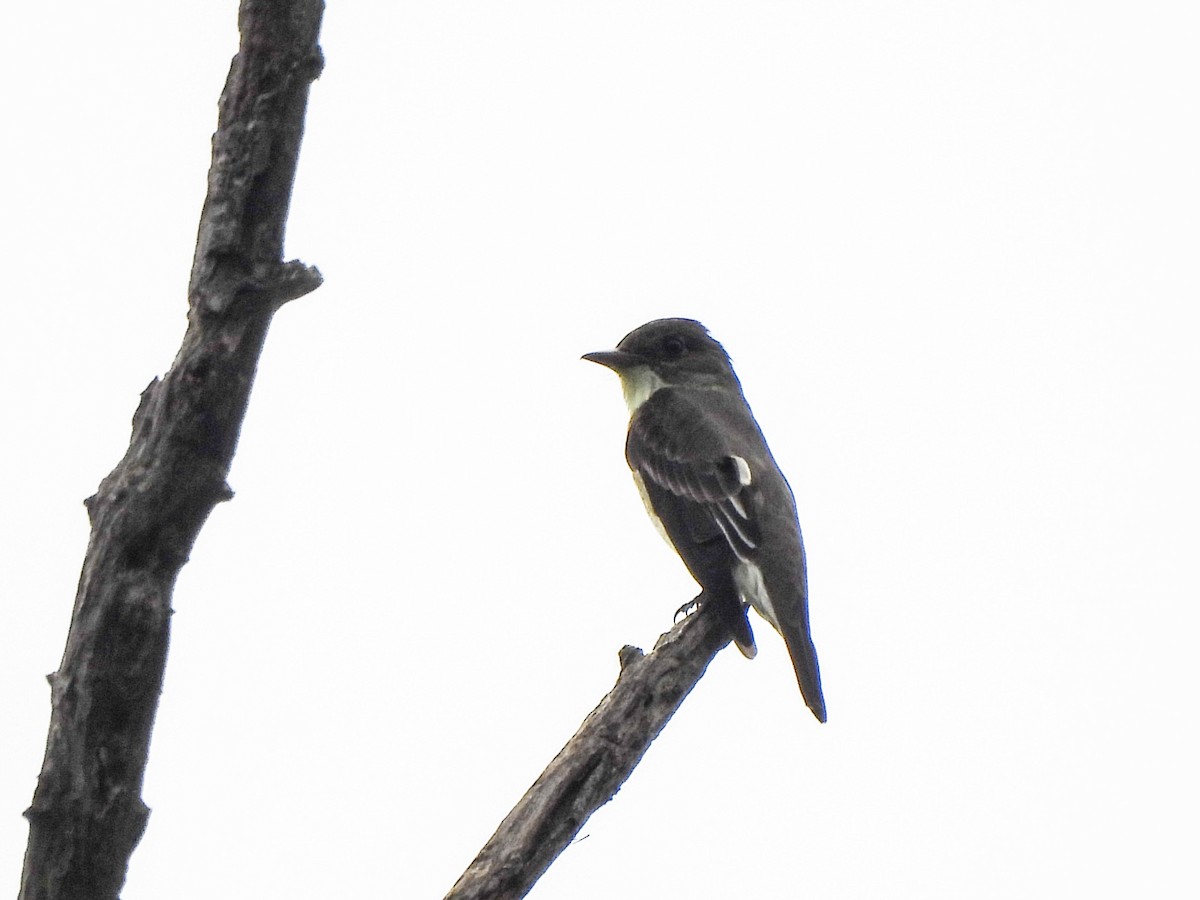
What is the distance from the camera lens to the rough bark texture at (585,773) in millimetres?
4516

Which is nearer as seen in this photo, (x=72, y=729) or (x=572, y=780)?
(x=72, y=729)

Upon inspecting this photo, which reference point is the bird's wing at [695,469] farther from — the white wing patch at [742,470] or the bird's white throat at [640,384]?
the bird's white throat at [640,384]

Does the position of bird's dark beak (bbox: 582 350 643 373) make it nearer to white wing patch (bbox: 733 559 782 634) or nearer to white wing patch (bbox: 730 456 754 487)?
white wing patch (bbox: 730 456 754 487)

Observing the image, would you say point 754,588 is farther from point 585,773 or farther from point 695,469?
point 585,773

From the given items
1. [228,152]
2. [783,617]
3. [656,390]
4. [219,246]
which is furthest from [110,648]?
[656,390]

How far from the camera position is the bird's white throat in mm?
9531

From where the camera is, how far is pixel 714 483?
8.31 metres

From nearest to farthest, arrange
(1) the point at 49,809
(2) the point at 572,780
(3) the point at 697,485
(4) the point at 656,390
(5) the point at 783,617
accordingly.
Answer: (1) the point at 49,809, (2) the point at 572,780, (5) the point at 783,617, (3) the point at 697,485, (4) the point at 656,390

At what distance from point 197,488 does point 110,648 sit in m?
0.47

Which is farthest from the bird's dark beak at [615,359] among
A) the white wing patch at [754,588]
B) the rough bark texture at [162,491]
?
the rough bark texture at [162,491]

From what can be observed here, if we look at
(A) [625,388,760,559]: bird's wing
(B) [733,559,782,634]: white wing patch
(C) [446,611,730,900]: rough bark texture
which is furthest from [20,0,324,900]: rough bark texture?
(A) [625,388,760,559]: bird's wing

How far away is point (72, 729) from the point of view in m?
3.81

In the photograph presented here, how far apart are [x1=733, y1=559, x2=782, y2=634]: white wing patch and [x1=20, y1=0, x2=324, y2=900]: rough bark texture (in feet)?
13.7

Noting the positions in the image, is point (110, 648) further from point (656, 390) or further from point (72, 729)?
point (656, 390)
